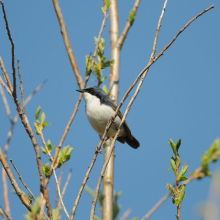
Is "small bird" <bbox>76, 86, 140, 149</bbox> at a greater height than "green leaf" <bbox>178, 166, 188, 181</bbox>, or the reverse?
"small bird" <bbox>76, 86, 140, 149</bbox>

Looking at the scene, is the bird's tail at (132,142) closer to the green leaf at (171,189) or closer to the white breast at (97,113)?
the white breast at (97,113)

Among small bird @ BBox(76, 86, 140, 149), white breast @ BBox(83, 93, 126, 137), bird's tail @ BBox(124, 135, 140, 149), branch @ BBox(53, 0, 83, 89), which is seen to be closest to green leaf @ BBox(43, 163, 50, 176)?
branch @ BBox(53, 0, 83, 89)

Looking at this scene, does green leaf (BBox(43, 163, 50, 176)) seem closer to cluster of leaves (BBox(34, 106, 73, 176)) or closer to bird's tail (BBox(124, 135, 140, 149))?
cluster of leaves (BBox(34, 106, 73, 176))

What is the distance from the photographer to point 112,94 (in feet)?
18.5

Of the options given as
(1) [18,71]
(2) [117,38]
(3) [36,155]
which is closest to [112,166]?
(3) [36,155]

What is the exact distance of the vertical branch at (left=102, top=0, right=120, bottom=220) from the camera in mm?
3939

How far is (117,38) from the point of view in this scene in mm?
6230

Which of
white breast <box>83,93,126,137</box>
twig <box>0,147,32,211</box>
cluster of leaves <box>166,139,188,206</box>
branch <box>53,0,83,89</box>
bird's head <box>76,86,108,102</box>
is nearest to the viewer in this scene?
cluster of leaves <box>166,139,188,206</box>

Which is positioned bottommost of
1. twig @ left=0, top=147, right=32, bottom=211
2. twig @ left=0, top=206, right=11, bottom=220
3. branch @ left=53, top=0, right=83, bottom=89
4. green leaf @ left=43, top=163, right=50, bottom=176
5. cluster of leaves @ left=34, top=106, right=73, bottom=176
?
twig @ left=0, top=206, right=11, bottom=220

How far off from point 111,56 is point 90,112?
126 centimetres

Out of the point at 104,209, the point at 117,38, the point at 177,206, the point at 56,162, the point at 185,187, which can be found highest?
the point at 117,38

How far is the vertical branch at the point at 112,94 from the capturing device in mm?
3939

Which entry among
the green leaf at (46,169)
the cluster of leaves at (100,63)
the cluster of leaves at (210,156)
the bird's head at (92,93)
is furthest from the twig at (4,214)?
the bird's head at (92,93)

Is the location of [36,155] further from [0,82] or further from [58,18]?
[58,18]
